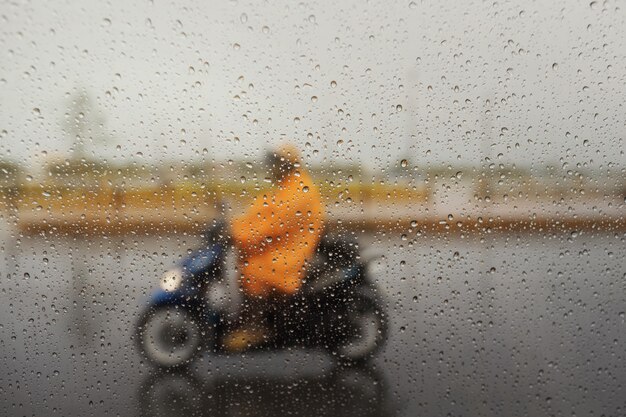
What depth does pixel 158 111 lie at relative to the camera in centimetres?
104

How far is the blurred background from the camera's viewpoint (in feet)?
3.38

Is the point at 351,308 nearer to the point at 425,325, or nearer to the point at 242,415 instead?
the point at 425,325

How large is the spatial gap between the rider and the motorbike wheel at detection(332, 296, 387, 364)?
151 mm

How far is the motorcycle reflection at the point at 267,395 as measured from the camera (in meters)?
1.09

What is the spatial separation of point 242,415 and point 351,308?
14.4 inches

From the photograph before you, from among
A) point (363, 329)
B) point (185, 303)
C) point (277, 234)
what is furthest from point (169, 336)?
point (363, 329)

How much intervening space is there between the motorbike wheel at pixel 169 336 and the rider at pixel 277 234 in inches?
3.5

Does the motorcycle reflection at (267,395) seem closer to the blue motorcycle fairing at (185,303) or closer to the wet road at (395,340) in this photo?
the wet road at (395,340)

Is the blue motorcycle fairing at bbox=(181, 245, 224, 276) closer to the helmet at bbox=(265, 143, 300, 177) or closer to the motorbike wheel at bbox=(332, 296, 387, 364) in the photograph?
the helmet at bbox=(265, 143, 300, 177)

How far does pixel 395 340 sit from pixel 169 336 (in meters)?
0.53

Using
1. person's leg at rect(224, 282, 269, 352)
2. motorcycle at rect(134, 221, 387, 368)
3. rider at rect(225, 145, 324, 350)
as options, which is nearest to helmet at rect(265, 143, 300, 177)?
rider at rect(225, 145, 324, 350)

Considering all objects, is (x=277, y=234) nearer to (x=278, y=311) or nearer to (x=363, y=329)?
(x=278, y=311)

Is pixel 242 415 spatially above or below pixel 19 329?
below

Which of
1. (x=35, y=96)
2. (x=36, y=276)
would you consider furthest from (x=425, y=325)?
(x=35, y=96)
